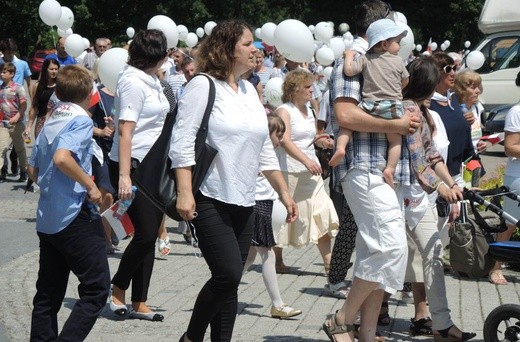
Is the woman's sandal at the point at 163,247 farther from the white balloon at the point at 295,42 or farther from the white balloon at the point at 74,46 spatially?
the white balloon at the point at 74,46

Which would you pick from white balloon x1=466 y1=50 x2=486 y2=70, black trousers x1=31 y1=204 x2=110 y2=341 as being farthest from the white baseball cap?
white balloon x1=466 y1=50 x2=486 y2=70

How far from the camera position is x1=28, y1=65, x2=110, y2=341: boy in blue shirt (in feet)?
19.2

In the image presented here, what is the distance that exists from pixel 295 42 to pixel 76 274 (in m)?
7.59

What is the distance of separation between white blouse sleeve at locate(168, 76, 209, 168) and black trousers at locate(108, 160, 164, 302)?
163 centimetres

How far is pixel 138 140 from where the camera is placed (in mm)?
7359

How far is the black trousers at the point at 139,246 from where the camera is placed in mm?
7180

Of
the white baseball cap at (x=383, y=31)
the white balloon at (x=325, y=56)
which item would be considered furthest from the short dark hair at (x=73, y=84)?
the white balloon at (x=325, y=56)

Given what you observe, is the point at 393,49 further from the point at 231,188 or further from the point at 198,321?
the point at 198,321

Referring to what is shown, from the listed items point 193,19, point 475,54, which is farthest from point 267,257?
point 193,19

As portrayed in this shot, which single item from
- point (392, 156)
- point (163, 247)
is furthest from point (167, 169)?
point (163, 247)

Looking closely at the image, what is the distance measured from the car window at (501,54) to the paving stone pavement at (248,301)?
1530cm

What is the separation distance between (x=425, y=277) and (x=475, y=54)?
17.0 m

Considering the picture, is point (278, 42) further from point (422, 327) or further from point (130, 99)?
point (422, 327)

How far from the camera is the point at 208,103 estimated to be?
5.56m
